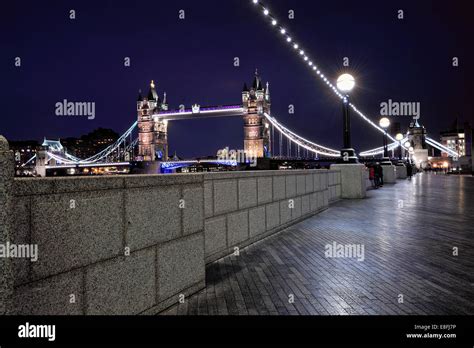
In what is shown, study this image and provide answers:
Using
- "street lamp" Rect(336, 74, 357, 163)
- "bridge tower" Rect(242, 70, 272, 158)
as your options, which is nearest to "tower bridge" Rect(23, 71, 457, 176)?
"bridge tower" Rect(242, 70, 272, 158)

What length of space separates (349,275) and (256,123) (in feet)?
305

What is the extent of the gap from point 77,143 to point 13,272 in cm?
11582

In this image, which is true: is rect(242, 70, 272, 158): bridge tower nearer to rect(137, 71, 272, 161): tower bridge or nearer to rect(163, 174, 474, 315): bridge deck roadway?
rect(137, 71, 272, 161): tower bridge

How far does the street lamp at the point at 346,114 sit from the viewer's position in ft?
47.2

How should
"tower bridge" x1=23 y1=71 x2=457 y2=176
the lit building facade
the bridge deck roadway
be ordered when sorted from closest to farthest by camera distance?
the bridge deck roadway < "tower bridge" x1=23 y1=71 x2=457 y2=176 < the lit building facade

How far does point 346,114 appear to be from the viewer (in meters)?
15.3

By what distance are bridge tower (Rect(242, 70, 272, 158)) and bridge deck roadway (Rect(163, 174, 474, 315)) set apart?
8246 cm

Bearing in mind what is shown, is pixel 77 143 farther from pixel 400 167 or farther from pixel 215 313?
pixel 215 313

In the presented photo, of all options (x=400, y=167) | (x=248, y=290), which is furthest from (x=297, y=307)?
(x=400, y=167)

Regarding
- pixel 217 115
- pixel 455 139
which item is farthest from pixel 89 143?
pixel 455 139

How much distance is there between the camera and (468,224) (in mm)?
8602

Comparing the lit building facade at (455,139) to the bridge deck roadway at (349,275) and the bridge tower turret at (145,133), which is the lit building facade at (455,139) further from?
the bridge deck roadway at (349,275)

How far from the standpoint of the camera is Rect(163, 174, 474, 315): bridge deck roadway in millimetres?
3832
